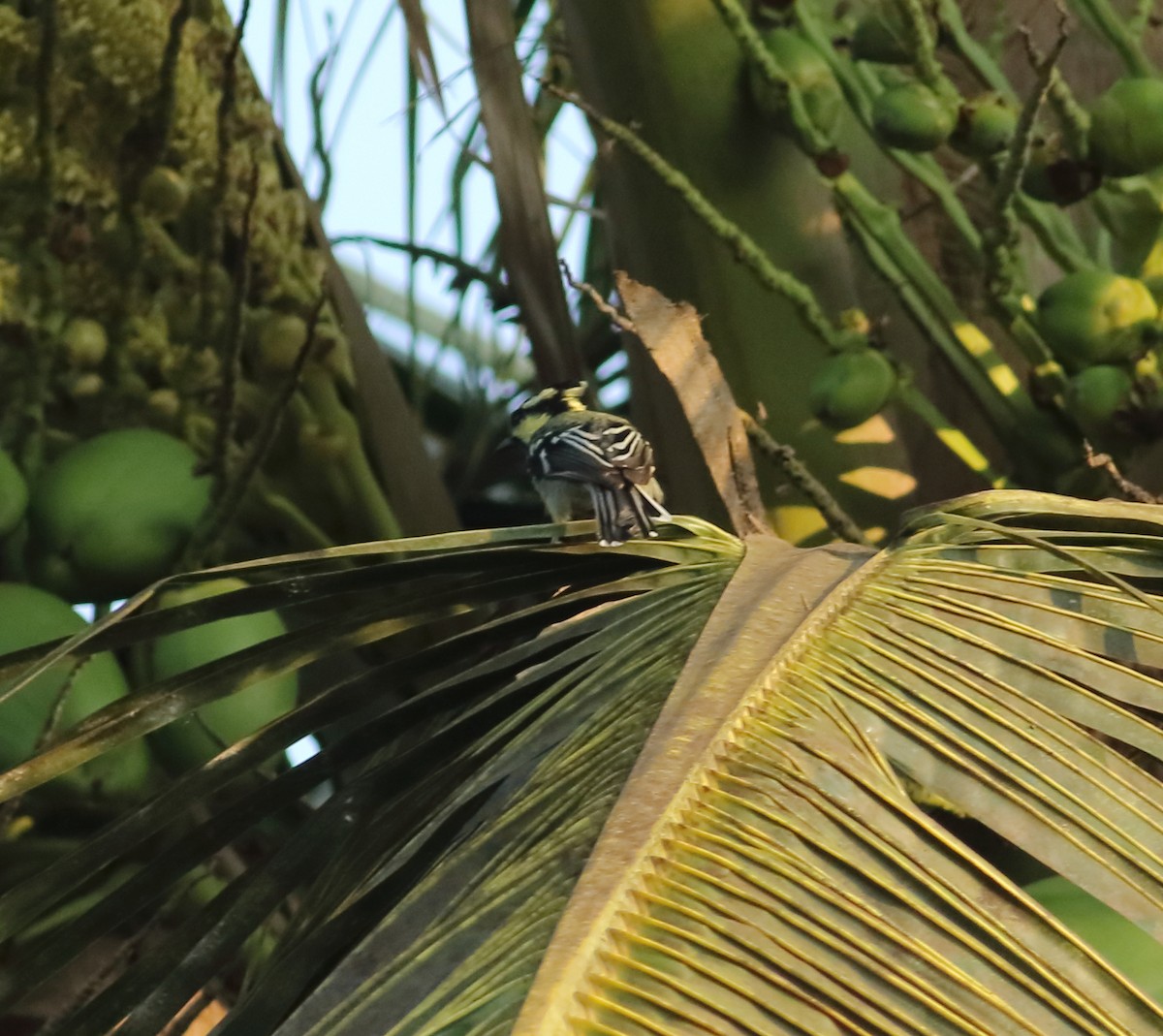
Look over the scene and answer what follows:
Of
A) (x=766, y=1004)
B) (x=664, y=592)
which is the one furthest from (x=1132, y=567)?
(x=766, y=1004)

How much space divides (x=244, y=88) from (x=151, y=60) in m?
0.07

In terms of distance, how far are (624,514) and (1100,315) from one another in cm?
27

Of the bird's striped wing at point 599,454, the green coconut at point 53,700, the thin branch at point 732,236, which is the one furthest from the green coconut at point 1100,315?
the green coconut at point 53,700

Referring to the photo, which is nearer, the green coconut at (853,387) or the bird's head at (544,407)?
the green coconut at (853,387)

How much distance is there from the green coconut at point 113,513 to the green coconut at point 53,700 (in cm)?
4

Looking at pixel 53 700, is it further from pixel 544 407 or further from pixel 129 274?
pixel 544 407

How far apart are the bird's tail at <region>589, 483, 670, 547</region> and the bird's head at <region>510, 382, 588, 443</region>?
0.25ft

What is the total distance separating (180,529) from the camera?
91cm

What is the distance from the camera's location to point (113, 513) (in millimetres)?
890

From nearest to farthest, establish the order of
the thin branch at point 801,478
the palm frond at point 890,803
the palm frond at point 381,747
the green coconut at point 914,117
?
the palm frond at point 890,803 < the palm frond at point 381,747 < the thin branch at point 801,478 < the green coconut at point 914,117

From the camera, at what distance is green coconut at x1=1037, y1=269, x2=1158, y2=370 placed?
2.47 ft

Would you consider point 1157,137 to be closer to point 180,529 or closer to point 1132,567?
point 1132,567

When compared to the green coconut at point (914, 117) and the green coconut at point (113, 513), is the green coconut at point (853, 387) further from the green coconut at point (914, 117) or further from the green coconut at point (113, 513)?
the green coconut at point (113, 513)

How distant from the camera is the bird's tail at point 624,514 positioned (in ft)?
2.56
